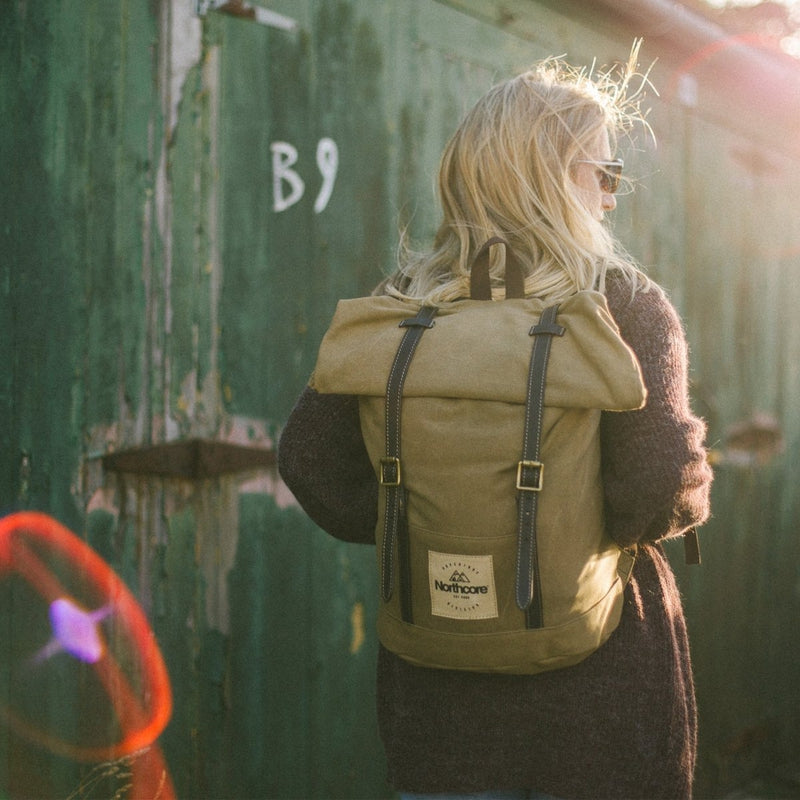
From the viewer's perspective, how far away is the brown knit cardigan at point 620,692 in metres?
1.34

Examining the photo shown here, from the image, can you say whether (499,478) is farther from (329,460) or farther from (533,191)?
(533,191)

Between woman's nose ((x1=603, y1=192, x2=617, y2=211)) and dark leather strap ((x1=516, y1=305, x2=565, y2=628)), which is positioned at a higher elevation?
woman's nose ((x1=603, y1=192, x2=617, y2=211))

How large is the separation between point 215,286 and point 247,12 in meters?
0.77

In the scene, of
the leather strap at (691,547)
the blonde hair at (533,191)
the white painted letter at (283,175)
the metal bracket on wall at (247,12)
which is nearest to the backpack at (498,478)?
the blonde hair at (533,191)

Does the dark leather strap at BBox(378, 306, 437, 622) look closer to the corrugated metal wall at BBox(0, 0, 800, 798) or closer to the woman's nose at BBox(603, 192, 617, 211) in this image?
the woman's nose at BBox(603, 192, 617, 211)

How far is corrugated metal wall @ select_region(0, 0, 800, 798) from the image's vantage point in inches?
83.4

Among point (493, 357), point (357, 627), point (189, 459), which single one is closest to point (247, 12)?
point (189, 459)

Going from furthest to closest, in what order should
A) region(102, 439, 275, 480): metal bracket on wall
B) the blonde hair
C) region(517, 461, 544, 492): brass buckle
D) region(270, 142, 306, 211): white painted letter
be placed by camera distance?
region(270, 142, 306, 211): white painted letter, region(102, 439, 275, 480): metal bracket on wall, the blonde hair, region(517, 461, 544, 492): brass buckle

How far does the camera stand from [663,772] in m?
1.42

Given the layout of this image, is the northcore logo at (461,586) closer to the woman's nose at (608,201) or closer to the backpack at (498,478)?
the backpack at (498,478)

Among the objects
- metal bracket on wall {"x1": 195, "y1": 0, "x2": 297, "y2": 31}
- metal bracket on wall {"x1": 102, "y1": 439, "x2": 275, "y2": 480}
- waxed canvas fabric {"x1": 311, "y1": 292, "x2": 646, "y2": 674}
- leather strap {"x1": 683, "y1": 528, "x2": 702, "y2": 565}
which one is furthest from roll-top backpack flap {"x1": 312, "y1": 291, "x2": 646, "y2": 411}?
metal bracket on wall {"x1": 195, "y1": 0, "x2": 297, "y2": 31}

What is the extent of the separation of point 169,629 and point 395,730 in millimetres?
935

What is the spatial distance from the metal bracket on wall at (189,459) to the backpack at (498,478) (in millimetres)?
996

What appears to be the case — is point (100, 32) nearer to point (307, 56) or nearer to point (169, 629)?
point (307, 56)
